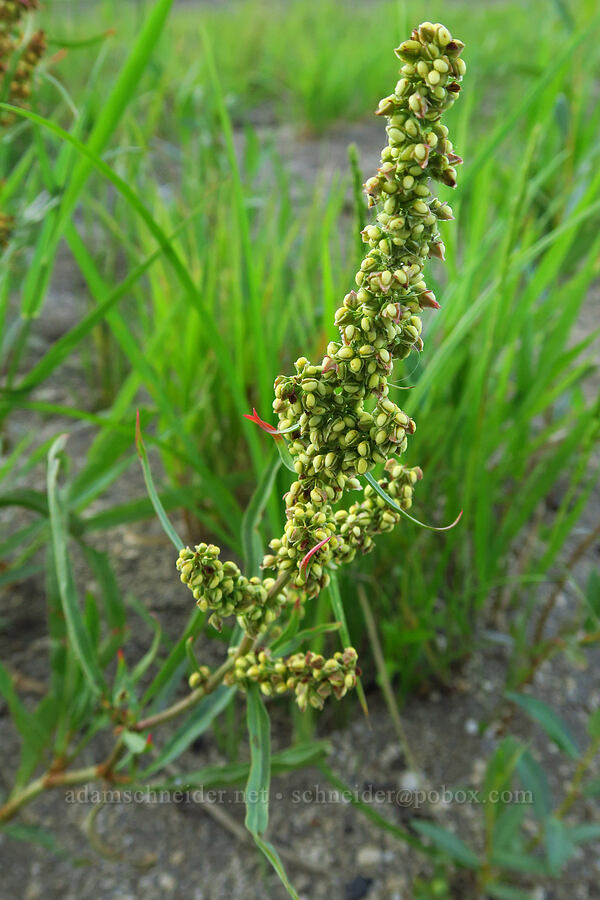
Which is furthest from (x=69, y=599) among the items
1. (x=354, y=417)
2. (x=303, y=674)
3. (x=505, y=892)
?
(x=505, y=892)

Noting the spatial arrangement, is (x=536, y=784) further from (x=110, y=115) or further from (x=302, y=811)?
(x=110, y=115)

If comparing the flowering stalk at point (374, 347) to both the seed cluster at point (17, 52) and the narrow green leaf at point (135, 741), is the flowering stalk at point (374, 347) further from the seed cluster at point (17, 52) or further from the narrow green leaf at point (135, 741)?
the seed cluster at point (17, 52)

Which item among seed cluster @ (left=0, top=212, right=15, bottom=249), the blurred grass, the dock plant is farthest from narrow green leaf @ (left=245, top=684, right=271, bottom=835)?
seed cluster @ (left=0, top=212, right=15, bottom=249)

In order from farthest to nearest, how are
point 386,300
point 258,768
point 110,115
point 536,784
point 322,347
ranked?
point 322,347 → point 536,784 → point 110,115 → point 258,768 → point 386,300

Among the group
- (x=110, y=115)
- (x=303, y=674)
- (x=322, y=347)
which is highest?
(x=110, y=115)

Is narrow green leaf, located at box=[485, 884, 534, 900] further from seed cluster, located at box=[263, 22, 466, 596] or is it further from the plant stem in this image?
seed cluster, located at box=[263, 22, 466, 596]

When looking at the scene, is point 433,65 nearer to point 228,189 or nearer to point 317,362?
point 317,362
